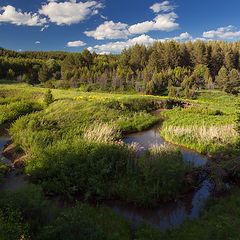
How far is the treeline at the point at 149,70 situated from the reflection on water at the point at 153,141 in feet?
98.3

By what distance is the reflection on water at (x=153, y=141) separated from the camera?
10.6 meters

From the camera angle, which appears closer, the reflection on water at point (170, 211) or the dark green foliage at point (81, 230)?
the dark green foliage at point (81, 230)

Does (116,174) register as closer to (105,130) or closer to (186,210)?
(186,210)

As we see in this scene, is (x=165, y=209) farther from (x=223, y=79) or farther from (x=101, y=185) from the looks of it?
(x=223, y=79)

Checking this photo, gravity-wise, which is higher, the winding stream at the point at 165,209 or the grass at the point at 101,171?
the grass at the point at 101,171

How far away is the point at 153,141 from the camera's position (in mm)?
13680

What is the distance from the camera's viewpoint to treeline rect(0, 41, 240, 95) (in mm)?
51250

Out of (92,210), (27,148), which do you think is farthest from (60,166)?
(27,148)

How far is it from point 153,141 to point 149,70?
174ft

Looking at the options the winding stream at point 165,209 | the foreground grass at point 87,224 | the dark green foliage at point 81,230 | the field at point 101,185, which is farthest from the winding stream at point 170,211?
the dark green foliage at point 81,230

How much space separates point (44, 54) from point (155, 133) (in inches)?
5297

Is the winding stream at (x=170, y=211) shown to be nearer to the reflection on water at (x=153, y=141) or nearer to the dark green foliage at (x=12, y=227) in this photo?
the reflection on water at (x=153, y=141)

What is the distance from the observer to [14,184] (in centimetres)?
772

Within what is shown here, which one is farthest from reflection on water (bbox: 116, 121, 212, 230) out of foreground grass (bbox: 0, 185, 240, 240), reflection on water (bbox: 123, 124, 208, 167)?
reflection on water (bbox: 123, 124, 208, 167)
